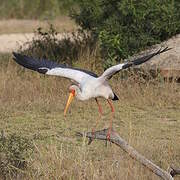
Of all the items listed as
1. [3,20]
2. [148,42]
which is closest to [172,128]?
[148,42]

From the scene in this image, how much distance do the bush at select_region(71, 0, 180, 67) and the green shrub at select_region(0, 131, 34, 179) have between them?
565cm

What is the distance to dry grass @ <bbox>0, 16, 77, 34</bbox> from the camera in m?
25.5

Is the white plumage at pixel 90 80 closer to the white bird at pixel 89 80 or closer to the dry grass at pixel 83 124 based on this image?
the white bird at pixel 89 80

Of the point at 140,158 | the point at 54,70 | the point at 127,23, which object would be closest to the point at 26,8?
the point at 127,23

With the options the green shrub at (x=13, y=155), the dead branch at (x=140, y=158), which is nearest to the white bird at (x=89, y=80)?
the green shrub at (x=13, y=155)

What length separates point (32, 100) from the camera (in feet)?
37.9

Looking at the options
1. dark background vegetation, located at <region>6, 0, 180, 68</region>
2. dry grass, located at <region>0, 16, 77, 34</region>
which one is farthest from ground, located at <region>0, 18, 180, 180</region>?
dry grass, located at <region>0, 16, 77, 34</region>

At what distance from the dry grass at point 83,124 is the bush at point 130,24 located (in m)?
0.88

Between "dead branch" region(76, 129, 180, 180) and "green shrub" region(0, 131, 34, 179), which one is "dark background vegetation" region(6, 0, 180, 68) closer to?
"green shrub" region(0, 131, 34, 179)

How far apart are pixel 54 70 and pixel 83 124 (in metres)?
1.66

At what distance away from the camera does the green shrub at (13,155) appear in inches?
278

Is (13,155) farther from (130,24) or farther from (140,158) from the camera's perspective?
(130,24)

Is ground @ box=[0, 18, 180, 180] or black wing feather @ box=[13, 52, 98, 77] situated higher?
black wing feather @ box=[13, 52, 98, 77]

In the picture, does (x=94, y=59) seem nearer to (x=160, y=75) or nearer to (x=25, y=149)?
(x=160, y=75)
